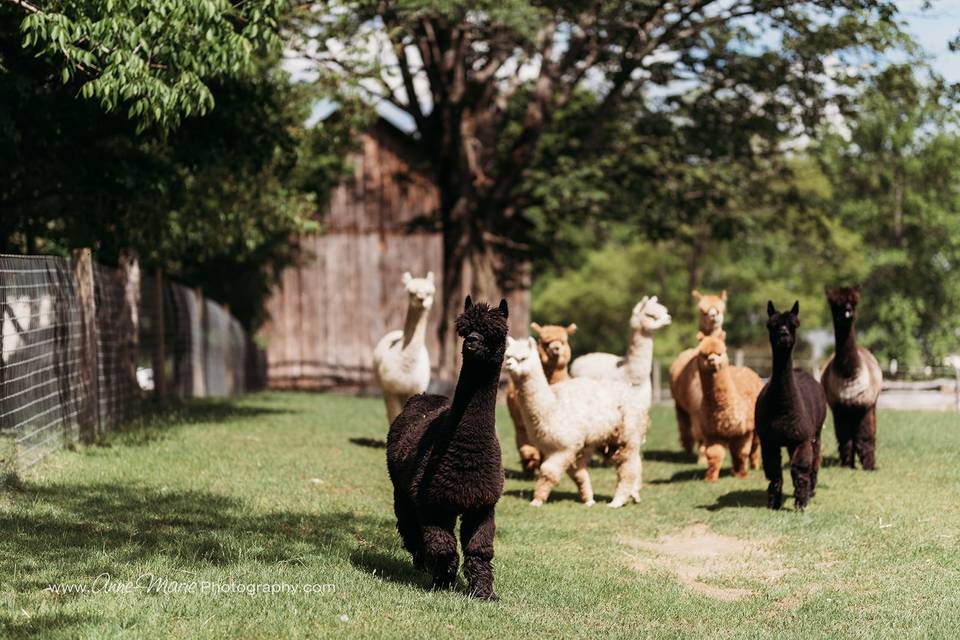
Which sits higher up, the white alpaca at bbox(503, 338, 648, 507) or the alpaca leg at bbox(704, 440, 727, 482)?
the white alpaca at bbox(503, 338, 648, 507)

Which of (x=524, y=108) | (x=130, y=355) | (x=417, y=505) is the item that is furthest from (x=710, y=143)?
(x=417, y=505)

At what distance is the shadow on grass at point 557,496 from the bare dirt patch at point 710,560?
5.38 ft

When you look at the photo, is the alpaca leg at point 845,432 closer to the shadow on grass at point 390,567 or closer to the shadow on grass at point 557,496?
the shadow on grass at point 557,496

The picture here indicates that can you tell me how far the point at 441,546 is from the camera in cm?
733

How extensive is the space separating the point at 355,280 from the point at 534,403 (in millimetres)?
22447

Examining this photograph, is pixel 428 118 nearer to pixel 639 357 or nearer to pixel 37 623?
pixel 639 357

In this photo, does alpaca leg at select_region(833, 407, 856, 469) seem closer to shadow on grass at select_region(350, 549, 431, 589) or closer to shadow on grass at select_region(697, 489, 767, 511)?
shadow on grass at select_region(697, 489, 767, 511)

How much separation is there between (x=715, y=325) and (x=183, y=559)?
7.89 meters


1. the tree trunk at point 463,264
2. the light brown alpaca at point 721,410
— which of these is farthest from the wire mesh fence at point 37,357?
the tree trunk at point 463,264

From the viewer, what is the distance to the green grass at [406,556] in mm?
6715

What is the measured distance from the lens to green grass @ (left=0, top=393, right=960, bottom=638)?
A: 6.71m

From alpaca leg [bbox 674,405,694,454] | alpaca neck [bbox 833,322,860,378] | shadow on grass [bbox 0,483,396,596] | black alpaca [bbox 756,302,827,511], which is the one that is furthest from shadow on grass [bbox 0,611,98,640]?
alpaca leg [bbox 674,405,694,454]

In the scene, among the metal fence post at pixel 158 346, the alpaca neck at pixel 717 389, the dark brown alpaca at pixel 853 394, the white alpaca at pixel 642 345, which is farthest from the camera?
the metal fence post at pixel 158 346

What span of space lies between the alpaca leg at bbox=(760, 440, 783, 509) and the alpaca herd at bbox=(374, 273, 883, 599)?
1 centimetres
